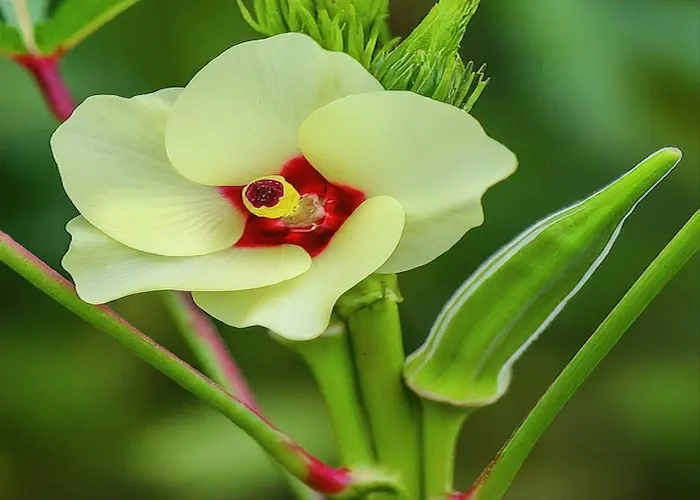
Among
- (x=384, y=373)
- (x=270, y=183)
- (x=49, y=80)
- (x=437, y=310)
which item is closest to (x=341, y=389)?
(x=384, y=373)

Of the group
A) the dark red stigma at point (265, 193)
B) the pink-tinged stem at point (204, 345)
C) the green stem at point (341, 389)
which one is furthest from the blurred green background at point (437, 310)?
the dark red stigma at point (265, 193)

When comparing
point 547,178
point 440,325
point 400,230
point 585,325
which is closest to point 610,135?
point 547,178

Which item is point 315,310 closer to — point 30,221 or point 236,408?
point 236,408

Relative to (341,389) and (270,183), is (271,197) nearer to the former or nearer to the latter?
(270,183)

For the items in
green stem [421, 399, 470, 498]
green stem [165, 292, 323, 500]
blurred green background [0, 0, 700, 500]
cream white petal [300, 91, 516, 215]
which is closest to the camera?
cream white petal [300, 91, 516, 215]

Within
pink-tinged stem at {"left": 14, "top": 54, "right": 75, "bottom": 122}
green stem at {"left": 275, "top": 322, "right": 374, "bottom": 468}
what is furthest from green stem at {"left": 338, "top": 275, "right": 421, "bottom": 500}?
pink-tinged stem at {"left": 14, "top": 54, "right": 75, "bottom": 122}

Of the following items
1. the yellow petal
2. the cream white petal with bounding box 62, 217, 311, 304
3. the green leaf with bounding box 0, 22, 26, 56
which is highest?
the yellow petal

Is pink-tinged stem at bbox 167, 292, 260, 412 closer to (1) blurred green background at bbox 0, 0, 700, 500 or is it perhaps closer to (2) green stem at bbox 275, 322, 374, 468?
(2) green stem at bbox 275, 322, 374, 468
